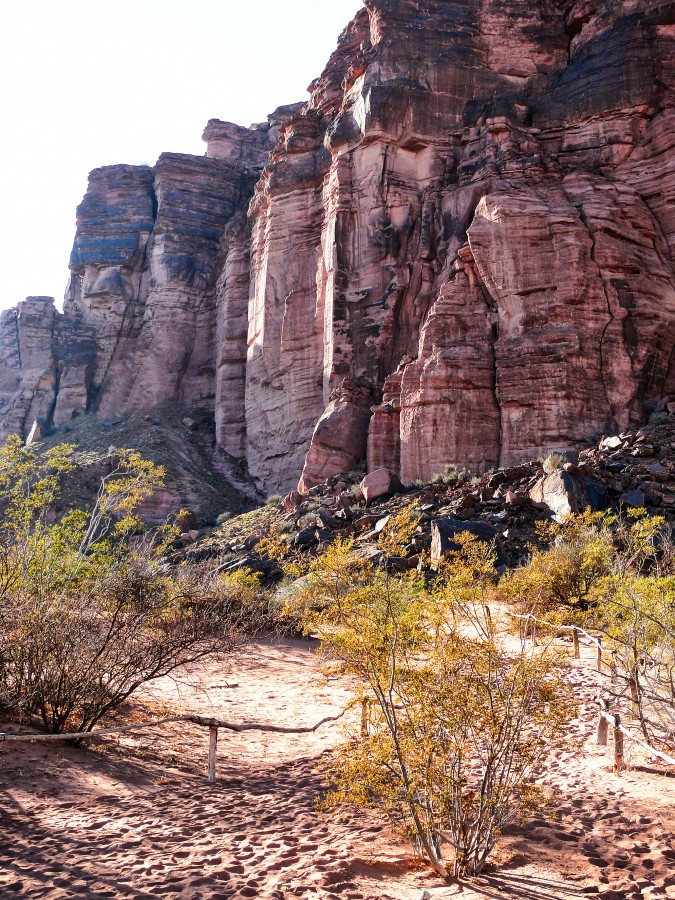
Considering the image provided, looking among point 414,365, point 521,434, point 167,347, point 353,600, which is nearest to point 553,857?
point 353,600

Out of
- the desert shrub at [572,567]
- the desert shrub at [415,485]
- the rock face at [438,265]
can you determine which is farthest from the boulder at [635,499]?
the desert shrub at [415,485]

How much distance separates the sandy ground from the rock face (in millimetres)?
16732

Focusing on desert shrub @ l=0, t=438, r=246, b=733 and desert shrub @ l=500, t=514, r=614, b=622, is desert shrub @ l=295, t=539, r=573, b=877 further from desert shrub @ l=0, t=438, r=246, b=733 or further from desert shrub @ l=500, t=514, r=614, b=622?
desert shrub @ l=500, t=514, r=614, b=622

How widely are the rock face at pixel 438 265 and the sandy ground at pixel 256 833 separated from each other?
16.7 meters

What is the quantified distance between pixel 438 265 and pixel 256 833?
2624 cm

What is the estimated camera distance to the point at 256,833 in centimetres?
689

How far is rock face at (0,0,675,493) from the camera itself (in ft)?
81.5

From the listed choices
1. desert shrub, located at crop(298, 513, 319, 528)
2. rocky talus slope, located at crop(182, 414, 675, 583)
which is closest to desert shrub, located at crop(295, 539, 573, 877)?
rocky talus slope, located at crop(182, 414, 675, 583)

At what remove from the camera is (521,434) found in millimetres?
24359

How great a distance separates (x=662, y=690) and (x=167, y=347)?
40.6 m

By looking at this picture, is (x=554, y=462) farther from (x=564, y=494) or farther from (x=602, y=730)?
(x=602, y=730)

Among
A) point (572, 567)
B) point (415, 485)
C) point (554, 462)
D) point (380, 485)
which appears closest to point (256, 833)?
point (572, 567)

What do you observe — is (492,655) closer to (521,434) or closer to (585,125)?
(521,434)

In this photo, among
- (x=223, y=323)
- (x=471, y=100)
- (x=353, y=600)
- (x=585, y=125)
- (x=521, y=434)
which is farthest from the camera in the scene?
(x=223, y=323)
